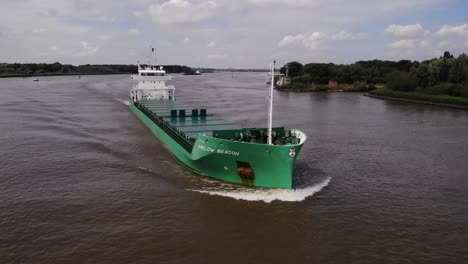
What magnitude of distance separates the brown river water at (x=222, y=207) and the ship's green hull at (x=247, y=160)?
727 mm

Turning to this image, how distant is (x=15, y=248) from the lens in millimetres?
13898

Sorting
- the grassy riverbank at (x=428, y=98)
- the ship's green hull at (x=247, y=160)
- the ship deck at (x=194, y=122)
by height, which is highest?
the grassy riverbank at (x=428, y=98)

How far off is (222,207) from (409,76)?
81484mm

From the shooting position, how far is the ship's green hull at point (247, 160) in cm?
1752

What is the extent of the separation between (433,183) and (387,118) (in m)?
29.0

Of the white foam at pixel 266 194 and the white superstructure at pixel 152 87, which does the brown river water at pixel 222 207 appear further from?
the white superstructure at pixel 152 87

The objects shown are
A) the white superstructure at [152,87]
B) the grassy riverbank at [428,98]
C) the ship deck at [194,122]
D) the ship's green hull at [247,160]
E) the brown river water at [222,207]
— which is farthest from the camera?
the grassy riverbank at [428,98]

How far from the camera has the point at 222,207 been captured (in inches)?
687

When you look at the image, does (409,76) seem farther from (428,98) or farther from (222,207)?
(222,207)

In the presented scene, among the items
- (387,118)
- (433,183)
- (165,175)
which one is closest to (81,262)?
(165,175)

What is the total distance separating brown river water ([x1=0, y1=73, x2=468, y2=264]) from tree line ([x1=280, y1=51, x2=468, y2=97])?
86.6ft

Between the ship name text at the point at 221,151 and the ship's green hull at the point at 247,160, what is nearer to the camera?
the ship's green hull at the point at 247,160

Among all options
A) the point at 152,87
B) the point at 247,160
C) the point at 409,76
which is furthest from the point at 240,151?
the point at 409,76

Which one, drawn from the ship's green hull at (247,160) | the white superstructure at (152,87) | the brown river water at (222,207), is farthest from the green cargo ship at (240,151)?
the white superstructure at (152,87)
